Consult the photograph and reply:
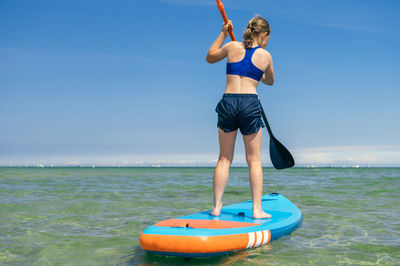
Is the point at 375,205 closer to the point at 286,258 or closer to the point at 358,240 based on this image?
the point at 358,240

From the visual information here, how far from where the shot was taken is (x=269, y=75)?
3859mm

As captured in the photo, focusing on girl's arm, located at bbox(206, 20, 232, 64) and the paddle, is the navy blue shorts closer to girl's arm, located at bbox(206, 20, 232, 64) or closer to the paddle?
girl's arm, located at bbox(206, 20, 232, 64)

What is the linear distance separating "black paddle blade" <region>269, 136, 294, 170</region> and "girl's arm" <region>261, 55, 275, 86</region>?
0.86m

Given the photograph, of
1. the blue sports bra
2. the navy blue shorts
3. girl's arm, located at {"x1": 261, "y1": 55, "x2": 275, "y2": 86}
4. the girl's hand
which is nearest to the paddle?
girl's arm, located at {"x1": 261, "y1": 55, "x2": 275, "y2": 86}

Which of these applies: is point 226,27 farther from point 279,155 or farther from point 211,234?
point 211,234

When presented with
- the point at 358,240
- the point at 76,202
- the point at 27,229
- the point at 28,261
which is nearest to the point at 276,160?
the point at 358,240

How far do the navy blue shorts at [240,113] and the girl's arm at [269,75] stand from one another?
0.34 metres

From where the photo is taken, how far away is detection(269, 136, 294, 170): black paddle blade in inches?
175

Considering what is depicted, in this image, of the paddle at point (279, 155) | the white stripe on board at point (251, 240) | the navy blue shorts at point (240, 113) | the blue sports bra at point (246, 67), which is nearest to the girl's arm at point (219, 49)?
the blue sports bra at point (246, 67)

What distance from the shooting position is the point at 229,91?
12.0ft

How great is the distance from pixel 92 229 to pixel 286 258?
2486 mm

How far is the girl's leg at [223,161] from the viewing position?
12.1 ft

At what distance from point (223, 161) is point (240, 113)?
0.54 metres

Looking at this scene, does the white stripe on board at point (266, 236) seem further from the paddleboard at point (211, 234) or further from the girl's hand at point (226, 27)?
the girl's hand at point (226, 27)
